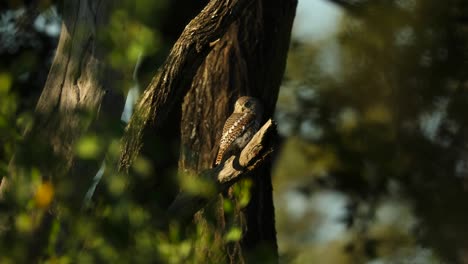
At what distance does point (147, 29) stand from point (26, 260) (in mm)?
922

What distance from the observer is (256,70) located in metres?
7.73

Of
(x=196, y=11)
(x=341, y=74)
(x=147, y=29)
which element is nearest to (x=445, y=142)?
(x=341, y=74)

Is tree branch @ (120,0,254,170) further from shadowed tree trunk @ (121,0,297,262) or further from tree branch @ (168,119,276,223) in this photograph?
shadowed tree trunk @ (121,0,297,262)

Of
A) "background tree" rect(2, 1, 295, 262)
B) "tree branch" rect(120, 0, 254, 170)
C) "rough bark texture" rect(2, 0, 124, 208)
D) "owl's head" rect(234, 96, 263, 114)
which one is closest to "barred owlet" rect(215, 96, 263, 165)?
"owl's head" rect(234, 96, 263, 114)

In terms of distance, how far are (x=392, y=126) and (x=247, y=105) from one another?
15.7 ft

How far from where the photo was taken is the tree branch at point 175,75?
582 cm

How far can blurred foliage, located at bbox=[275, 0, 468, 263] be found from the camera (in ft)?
36.3

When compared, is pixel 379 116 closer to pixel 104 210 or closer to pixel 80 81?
pixel 80 81

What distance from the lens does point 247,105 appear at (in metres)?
7.45

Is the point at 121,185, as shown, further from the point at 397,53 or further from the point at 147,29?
the point at 397,53

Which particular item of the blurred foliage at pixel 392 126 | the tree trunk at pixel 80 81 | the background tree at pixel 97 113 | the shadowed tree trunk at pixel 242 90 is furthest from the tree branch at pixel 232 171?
the blurred foliage at pixel 392 126

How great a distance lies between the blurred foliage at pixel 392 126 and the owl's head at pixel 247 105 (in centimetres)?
309

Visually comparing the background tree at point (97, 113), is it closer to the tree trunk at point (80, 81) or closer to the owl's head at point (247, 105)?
the tree trunk at point (80, 81)

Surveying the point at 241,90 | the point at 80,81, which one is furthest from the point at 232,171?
the point at 241,90
